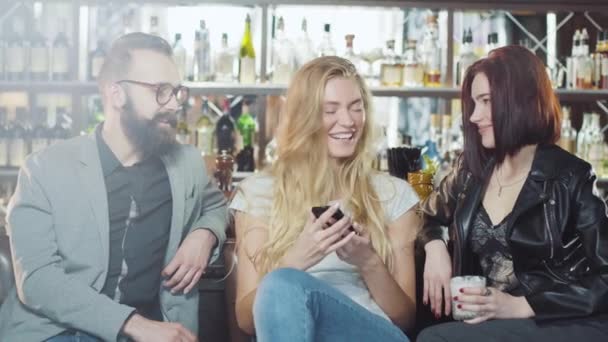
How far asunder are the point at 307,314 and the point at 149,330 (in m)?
0.38

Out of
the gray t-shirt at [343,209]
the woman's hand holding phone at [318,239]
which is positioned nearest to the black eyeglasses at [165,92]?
the gray t-shirt at [343,209]

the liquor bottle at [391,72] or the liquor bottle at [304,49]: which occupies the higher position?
the liquor bottle at [304,49]

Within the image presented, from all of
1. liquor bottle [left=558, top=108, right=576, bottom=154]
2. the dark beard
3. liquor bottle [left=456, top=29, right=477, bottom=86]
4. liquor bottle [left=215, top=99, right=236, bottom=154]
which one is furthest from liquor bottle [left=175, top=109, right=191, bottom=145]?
liquor bottle [left=558, top=108, right=576, bottom=154]

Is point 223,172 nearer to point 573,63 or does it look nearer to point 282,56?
point 282,56

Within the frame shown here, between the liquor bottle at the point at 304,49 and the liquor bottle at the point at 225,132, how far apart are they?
37 cm

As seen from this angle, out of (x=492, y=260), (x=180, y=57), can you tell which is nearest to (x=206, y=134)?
(x=180, y=57)

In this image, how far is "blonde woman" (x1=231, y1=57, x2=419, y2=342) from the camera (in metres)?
1.88

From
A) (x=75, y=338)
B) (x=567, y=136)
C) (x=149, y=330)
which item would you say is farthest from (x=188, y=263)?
(x=567, y=136)

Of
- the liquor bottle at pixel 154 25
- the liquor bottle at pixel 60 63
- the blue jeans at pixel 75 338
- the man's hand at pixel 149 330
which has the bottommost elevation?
the blue jeans at pixel 75 338

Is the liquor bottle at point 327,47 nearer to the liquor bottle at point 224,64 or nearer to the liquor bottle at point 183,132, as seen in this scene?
the liquor bottle at point 224,64

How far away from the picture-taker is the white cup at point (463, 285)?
179 cm

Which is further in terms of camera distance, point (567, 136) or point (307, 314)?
point (567, 136)

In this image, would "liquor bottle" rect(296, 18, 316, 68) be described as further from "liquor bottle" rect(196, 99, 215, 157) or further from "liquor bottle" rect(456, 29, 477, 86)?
"liquor bottle" rect(456, 29, 477, 86)

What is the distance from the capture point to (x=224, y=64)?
342 cm
